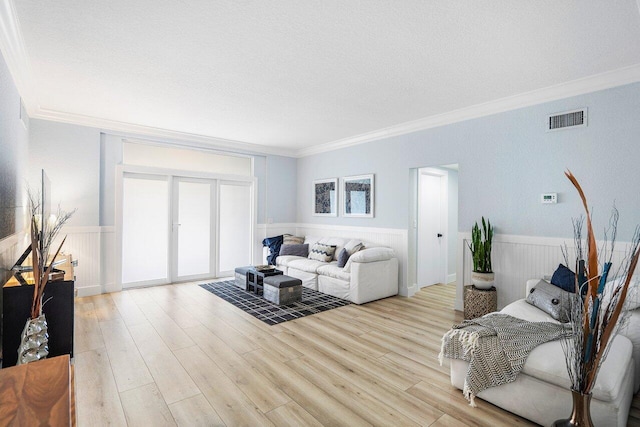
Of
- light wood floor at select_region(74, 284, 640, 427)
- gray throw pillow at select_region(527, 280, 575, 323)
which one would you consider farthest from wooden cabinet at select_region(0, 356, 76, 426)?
gray throw pillow at select_region(527, 280, 575, 323)

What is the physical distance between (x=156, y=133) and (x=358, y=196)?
355 centimetres

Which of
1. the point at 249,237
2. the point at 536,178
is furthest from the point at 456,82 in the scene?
the point at 249,237

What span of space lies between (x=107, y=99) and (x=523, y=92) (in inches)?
191

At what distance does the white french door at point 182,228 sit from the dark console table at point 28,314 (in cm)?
306

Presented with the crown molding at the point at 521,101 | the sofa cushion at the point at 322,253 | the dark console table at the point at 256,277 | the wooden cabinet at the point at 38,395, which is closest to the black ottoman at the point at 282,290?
the dark console table at the point at 256,277

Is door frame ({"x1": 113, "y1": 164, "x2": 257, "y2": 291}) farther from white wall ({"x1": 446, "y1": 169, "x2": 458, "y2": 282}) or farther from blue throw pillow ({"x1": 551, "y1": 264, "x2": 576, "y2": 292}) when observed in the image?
blue throw pillow ({"x1": 551, "y1": 264, "x2": 576, "y2": 292})

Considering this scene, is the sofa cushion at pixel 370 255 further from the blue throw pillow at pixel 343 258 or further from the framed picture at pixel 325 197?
the framed picture at pixel 325 197

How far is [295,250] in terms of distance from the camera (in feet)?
19.8

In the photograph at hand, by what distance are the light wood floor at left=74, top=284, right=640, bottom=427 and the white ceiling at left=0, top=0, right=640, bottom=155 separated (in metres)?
2.63

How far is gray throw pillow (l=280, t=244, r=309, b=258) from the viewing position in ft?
19.7

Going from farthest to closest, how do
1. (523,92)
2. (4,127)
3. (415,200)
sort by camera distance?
(415,200) → (523,92) → (4,127)

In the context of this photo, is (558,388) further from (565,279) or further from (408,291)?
(408,291)

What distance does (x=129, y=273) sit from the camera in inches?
204

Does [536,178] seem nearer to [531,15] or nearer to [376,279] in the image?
[531,15]
